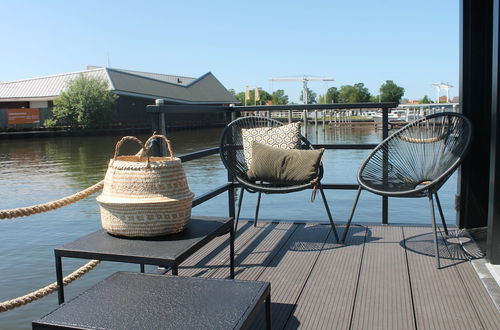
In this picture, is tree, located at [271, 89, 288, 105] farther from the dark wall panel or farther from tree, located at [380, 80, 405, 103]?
the dark wall panel

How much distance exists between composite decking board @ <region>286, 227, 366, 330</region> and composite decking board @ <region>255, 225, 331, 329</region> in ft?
0.10

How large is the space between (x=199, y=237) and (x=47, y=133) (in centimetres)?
3322

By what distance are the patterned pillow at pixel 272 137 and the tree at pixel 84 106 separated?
1254 inches

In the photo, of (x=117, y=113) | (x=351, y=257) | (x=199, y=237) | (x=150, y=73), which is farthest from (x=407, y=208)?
(x=150, y=73)

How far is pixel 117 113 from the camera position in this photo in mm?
37812

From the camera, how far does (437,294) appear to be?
2.06 metres

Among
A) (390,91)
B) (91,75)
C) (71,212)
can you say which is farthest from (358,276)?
(390,91)

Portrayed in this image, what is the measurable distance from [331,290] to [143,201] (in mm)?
930

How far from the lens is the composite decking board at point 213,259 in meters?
2.44

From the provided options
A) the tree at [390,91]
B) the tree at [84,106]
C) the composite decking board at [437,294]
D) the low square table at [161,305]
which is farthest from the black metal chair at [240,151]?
the tree at [390,91]

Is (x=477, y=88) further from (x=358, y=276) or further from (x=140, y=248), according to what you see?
(x=140, y=248)

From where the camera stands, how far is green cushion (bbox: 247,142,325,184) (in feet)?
9.26

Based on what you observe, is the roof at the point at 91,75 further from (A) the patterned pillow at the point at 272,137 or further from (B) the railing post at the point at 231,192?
(A) the patterned pillow at the point at 272,137

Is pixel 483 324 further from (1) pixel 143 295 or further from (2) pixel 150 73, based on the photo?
(2) pixel 150 73
